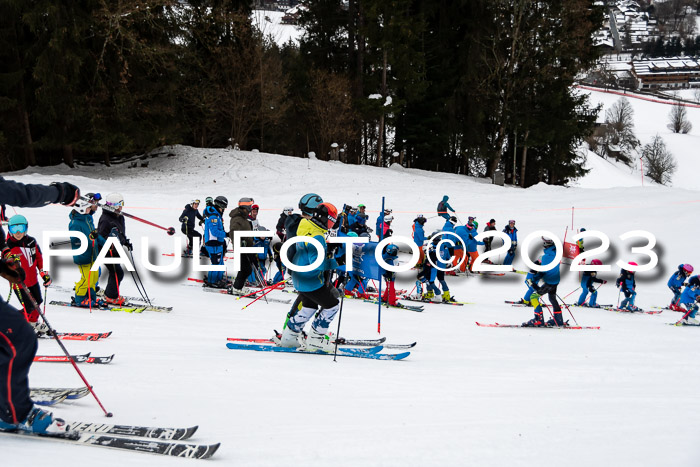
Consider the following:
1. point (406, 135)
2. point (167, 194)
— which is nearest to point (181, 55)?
point (167, 194)

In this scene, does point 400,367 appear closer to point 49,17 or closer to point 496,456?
point 496,456

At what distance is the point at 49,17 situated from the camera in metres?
21.3

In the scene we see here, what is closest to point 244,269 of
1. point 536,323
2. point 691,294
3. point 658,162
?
point 536,323

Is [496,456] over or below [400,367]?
over

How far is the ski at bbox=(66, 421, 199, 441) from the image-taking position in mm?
3369

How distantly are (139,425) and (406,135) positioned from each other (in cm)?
3169

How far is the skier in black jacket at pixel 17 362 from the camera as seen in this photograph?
10.00 ft

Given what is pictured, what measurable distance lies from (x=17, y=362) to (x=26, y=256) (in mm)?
4064

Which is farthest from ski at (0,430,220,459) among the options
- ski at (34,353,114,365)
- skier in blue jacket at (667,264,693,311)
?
skier in blue jacket at (667,264,693,311)

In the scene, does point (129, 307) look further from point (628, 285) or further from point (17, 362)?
point (628, 285)

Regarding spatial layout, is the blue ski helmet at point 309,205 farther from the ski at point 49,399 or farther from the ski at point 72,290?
the ski at point 72,290

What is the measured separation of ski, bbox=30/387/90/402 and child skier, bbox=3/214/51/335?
2.56m

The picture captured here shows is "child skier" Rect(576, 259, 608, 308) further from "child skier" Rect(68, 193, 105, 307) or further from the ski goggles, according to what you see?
the ski goggles

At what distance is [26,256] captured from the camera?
258 inches
